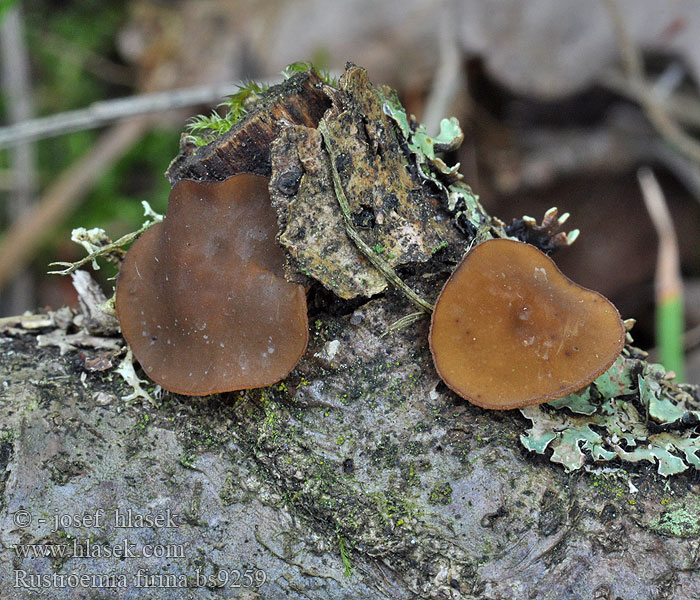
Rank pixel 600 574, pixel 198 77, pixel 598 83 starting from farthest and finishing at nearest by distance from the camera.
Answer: pixel 198 77
pixel 598 83
pixel 600 574

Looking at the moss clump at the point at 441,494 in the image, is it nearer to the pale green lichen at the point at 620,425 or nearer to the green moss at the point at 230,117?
the pale green lichen at the point at 620,425

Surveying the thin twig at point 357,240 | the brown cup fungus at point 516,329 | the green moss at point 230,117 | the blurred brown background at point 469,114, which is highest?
the green moss at point 230,117

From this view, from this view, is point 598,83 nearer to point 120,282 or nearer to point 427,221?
point 427,221

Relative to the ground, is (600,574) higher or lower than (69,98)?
higher

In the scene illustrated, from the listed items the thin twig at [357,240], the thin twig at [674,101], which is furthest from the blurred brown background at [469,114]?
the thin twig at [357,240]

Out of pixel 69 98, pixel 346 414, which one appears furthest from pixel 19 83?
pixel 346 414

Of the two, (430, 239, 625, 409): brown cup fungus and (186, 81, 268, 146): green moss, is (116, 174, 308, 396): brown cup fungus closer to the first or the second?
(186, 81, 268, 146): green moss

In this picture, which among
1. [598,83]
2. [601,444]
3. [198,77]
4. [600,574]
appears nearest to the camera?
[600,574]
